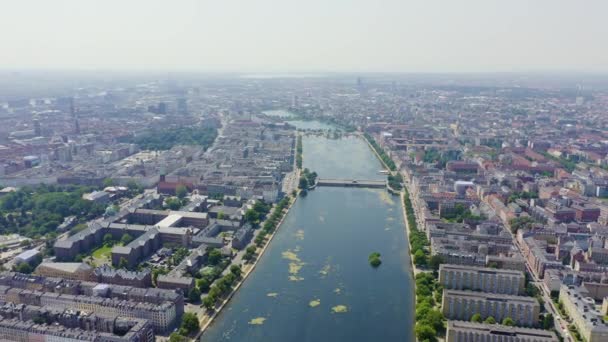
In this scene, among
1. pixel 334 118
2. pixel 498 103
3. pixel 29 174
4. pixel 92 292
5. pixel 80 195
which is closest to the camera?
pixel 92 292

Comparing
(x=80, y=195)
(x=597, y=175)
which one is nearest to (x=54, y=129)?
(x=80, y=195)

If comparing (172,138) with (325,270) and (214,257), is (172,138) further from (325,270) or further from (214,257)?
(325,270)

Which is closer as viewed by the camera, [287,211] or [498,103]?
[287,211]

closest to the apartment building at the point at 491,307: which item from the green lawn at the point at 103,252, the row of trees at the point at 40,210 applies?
the green lawn at the point at 103,252

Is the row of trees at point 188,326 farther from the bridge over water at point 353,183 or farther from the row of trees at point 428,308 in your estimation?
the bridge over water at point 353,183

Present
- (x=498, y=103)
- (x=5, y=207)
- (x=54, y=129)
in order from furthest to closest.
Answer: (x=498, y=103), (x=54, y=129), (x=5, y=207)

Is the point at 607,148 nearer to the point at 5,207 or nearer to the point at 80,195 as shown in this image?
the point at 80,195

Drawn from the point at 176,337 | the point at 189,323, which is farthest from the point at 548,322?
the point at 176,337
